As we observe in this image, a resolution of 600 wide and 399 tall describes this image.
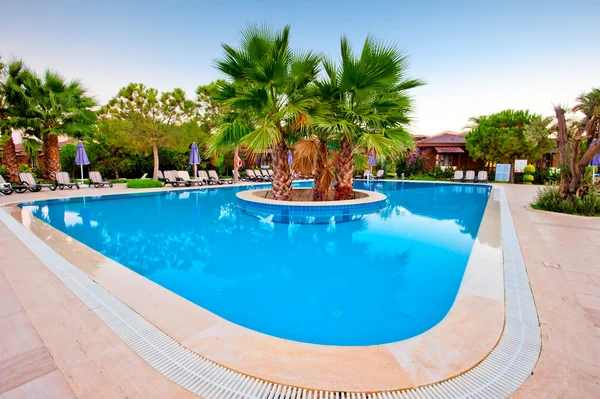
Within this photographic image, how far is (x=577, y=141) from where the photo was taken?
8.79m

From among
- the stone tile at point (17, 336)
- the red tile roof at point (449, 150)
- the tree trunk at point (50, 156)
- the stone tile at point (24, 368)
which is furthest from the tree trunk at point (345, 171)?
the red tile roof at point (449, 150)

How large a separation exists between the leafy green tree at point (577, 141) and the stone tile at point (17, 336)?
12586 millimetres

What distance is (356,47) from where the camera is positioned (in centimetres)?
884

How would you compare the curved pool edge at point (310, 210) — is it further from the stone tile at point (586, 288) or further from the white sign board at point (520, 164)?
the white sign board at point (520, 164)

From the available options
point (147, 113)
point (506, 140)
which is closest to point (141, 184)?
point (147, 113)

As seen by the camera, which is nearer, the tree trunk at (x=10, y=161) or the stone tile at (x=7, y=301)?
the stone tile at (x=7, y=301)

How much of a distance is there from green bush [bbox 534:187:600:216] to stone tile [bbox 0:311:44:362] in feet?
Result: 40.6

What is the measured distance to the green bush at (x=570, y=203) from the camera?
8453 mm

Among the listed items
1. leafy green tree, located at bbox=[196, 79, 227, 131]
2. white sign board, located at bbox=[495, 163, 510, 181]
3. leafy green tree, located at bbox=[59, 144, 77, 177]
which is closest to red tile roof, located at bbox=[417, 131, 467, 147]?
white sign board, located at bbox=[495, 163, 510, 181]

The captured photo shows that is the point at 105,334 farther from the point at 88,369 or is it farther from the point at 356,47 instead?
the point at 356,47

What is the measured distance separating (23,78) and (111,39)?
4.73 m

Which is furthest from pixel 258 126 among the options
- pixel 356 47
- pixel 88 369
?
pixel 88 369

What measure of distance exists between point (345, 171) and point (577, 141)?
23.7 feet

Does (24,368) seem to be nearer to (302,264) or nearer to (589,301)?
(302,264)
